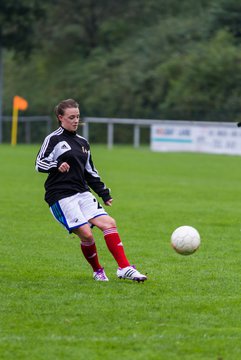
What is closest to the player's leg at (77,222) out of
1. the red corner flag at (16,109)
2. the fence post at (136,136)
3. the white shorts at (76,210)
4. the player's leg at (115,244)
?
the white shorts at (76,210)

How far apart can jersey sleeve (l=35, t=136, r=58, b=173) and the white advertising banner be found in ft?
81.4

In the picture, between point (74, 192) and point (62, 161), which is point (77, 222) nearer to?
point (74, 192)

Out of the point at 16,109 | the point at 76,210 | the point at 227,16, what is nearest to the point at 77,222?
the point at 76,210

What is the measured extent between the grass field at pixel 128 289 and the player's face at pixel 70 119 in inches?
56.4

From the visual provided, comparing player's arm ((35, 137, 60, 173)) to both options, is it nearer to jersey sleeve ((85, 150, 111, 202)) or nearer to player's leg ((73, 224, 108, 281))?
jersey sleeve ((85, 150, 111, 202))

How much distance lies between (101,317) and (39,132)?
1644 inches

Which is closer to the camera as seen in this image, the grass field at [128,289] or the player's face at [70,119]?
the grass field at [128,289]

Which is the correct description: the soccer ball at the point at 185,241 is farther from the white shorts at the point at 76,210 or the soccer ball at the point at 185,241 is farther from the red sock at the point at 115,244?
the white shorts at the point at 76,210

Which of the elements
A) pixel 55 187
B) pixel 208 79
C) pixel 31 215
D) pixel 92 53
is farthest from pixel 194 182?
pixel 92 53

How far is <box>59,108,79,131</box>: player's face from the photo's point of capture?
8.14 meters

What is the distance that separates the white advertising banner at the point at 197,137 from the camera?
33.2 m

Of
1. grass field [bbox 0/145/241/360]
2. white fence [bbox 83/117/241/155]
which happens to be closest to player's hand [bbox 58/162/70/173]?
grass field [bbox 0/145/241/360]

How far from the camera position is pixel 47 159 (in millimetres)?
8070

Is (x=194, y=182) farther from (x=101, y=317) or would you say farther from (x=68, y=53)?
(x=68, y=53)
